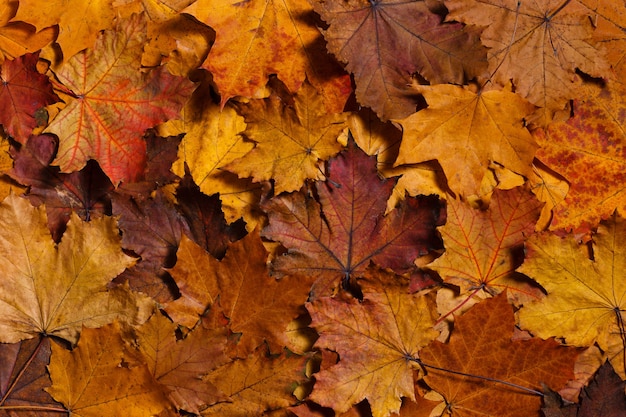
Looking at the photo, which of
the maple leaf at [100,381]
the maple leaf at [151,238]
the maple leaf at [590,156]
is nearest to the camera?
the maple leaf at [100,381]

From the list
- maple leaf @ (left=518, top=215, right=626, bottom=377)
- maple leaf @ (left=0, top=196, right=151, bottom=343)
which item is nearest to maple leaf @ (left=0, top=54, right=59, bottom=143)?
maple leaf @ (left=0, top=196, right=151, bottom=343)

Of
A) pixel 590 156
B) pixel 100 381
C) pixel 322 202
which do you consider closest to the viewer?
pixel 100 381

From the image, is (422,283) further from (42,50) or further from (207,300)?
(42,50)

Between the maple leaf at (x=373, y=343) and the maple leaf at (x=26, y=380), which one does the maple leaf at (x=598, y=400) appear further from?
the maple leaf at (x=26, y=380)

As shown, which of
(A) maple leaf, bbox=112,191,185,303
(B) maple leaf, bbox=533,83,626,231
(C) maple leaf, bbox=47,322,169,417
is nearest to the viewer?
(C) maple leaf, bbox=47,322,169,417

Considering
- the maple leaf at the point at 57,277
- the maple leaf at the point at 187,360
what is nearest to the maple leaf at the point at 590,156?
the maple leaf at the point at 187,360

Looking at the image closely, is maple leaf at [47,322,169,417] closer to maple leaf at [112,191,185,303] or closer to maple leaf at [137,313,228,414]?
maple leaf at [137,313,228,414]

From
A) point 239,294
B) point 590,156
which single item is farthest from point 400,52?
point 239,294

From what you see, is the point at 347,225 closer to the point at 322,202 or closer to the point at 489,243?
the point at 322,202
